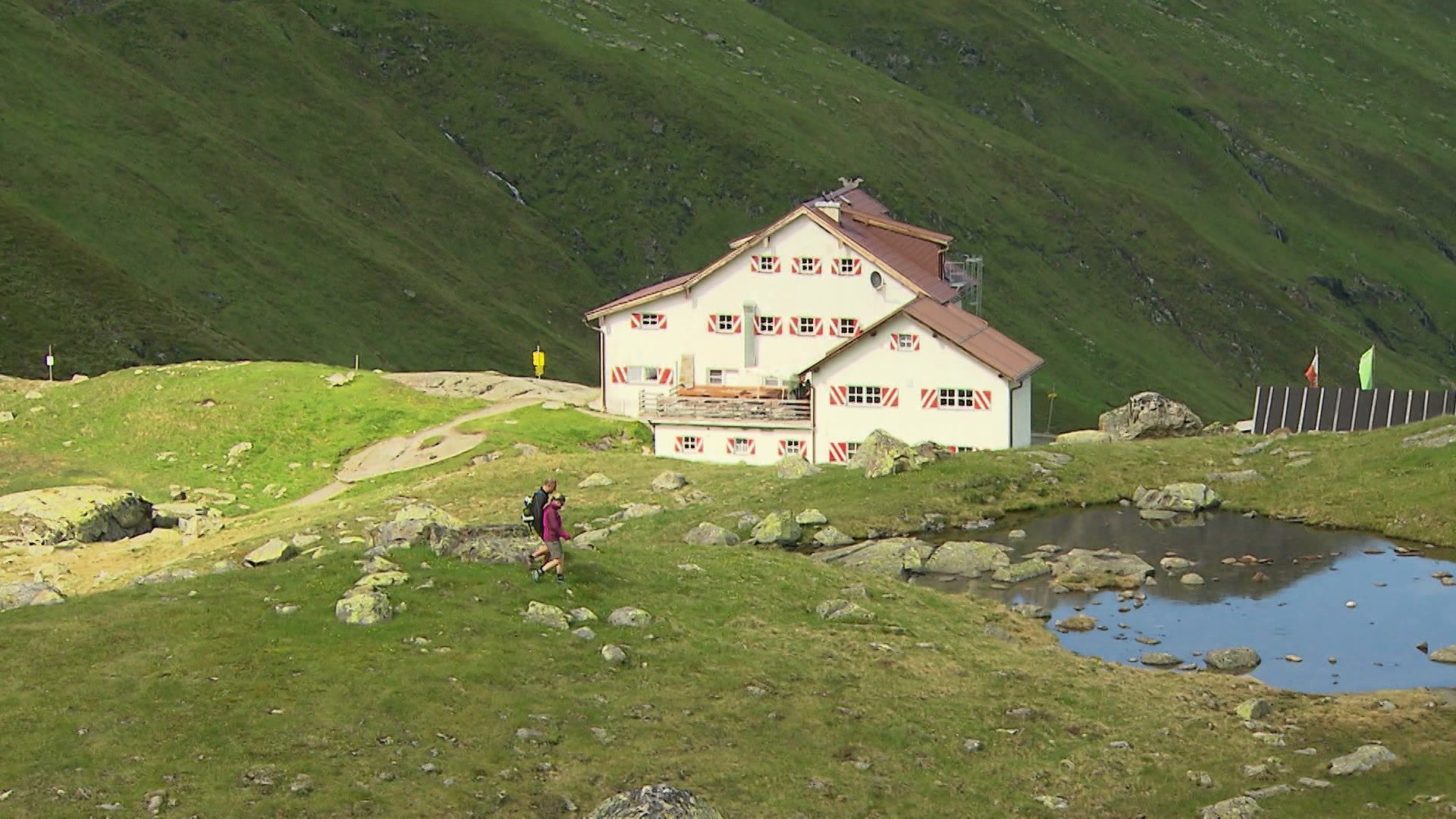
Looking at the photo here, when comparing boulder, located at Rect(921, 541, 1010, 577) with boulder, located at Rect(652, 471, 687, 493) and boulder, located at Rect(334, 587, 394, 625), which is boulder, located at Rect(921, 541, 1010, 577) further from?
boulder, located at Rect(334, 587, 394, 625)

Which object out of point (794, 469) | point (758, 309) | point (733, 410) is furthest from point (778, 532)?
point (758, 309)

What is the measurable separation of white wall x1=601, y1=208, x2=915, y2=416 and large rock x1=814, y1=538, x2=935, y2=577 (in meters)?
39.3

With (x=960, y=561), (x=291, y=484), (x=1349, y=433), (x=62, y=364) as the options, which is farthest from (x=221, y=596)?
(x=62, y=364)

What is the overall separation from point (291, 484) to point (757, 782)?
5302cm

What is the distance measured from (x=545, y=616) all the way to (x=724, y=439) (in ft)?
143

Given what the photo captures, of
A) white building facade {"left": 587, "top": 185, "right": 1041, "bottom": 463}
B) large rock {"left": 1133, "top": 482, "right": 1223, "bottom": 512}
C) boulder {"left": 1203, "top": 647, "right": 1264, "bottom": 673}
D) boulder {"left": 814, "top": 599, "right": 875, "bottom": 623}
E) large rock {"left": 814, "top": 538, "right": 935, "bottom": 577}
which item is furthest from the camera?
white building facade {"left": 587, "top": 185, "right": 1041, "bottom": 463}

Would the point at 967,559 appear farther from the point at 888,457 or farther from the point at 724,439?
the point at 724,439

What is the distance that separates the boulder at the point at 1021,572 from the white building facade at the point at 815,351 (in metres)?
25.3

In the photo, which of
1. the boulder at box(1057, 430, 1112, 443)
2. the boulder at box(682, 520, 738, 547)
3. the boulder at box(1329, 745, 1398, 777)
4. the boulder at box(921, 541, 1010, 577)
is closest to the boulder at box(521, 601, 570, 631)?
the boulder at box(682, 520, 738, 547)

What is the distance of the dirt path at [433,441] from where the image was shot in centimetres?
7812

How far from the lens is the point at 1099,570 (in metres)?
51.8

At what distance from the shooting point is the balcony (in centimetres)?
8044

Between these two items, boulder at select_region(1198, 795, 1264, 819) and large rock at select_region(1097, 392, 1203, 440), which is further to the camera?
large rock at select_region(1097, 392, 1203, 440)

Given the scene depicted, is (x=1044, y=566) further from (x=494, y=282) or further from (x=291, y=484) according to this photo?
(x=494, y=282)
